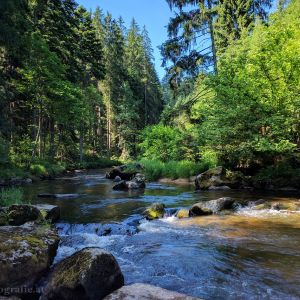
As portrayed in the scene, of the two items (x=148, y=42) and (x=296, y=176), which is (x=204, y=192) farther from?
(x=148, y=42)

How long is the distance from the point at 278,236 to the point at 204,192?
7786 mm

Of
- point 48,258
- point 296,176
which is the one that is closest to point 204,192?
point 296,176

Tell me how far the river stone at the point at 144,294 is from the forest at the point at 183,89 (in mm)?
10860

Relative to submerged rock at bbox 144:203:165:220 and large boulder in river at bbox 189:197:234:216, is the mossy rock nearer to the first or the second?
large boulder in river at bbox 189:197:234:216

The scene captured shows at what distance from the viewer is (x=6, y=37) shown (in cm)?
Result: 1586

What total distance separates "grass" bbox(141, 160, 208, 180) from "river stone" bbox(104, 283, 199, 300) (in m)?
15.9

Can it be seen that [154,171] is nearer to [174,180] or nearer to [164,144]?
[174,180]

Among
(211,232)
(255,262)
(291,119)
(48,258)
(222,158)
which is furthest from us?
(222,158)

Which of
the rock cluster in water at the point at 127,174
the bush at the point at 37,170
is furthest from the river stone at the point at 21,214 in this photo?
the bush at the point at 37,170

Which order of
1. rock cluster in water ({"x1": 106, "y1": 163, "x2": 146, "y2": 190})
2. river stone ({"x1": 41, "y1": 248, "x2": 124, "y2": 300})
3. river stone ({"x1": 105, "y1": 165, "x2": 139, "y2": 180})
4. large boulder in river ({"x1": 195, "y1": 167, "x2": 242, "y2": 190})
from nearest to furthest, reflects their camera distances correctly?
1. river stone ({"x1": 41, "y1": 248, "x2": 124, "y2": 300})
2. large boulder in river ({"x1": 195, "y1": 167, "x2": 242, "y2": 190})
3. rock cluster in water ({"x1": 106, "y1": 163, "x2": 146, "y2": 190})
4. river stone ({"x1": 105, "y1": 165, "x2": 139, "y2": 180})

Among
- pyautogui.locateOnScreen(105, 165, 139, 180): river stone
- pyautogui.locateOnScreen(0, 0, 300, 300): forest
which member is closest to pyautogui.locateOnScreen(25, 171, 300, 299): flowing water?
pyautogui.locateOnScreen(0, 0, 300, 300): forest

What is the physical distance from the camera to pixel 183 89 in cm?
2519

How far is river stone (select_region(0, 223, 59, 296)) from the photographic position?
5.23m

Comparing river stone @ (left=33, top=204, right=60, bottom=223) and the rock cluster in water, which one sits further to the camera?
the rock cluster in water
